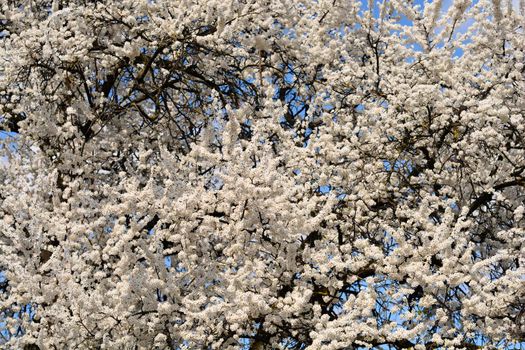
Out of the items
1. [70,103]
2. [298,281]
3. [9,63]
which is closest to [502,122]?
[298,281]

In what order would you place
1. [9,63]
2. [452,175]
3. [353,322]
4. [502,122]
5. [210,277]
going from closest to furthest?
[353,322]
[210,277]
[502,122]
[452,175]
[9,63]

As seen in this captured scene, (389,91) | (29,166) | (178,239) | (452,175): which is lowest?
(178,239)

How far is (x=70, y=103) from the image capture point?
9.33 meters

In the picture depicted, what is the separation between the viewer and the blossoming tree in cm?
671

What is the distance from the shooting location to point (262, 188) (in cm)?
667

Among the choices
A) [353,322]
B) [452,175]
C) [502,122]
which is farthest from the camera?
[452,175]

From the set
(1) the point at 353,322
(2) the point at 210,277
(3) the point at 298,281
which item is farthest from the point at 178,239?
(1) the point at 353,322

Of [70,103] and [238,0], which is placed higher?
[238,0]

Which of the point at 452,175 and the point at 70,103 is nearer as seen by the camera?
the point at 452,175

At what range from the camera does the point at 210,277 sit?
22.5 feet

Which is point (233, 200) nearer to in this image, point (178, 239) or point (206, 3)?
point (178, 239)

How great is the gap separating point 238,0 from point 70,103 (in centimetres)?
275

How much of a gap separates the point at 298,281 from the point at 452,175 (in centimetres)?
266

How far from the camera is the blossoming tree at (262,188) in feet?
22.0
